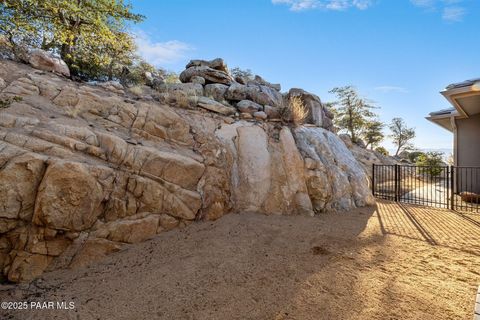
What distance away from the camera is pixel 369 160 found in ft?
54.0

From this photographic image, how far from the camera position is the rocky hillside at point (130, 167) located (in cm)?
261

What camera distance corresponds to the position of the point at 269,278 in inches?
105

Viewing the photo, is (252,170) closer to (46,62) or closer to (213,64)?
(46,62)

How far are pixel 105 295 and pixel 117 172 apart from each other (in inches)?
63.8

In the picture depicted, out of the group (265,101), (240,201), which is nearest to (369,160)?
(265,101)

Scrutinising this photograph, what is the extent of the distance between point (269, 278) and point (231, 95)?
6.24 meters

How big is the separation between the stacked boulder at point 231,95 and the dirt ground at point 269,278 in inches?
129

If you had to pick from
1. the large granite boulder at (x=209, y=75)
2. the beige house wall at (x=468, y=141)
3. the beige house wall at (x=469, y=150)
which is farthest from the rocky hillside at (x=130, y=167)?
the beige house wall at (x=468, y=141)

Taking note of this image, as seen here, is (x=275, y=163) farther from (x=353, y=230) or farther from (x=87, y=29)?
(x=87, y=29)

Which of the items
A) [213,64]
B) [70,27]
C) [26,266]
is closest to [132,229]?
[26,266]

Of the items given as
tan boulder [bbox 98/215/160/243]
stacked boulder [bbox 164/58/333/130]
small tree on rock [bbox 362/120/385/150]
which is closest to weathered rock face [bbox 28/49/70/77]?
stacked boulder [bbox 164/58/333/130]

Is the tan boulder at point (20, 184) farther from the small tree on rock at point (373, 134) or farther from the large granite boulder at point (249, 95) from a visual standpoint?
the small tree on rock at point (373, 134)

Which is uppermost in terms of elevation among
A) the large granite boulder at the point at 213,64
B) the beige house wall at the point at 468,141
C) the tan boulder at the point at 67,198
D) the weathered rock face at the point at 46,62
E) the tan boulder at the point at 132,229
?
the large granite boulder at the point at 213,64

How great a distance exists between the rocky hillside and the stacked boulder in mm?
70
